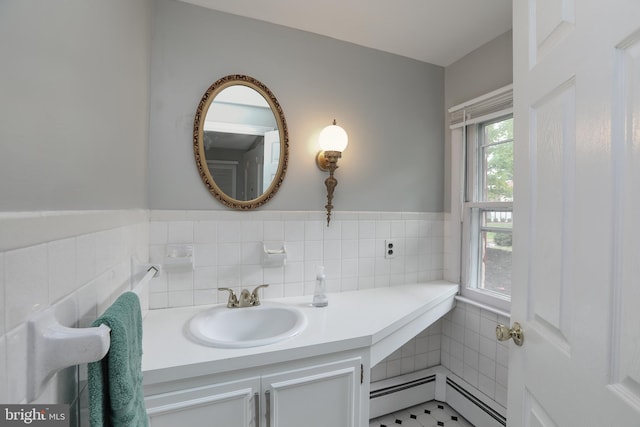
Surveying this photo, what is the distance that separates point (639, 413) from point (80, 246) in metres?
1.05

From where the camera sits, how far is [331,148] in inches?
70.8

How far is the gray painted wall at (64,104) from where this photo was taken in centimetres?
41

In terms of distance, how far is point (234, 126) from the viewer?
167cm

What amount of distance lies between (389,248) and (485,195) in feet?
2.38

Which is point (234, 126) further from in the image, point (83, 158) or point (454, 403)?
point (454, 403)

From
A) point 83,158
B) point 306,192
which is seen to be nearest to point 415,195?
point 306,192

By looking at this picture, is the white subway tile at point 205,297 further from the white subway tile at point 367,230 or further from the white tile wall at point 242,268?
the white subway tile at point 367,230

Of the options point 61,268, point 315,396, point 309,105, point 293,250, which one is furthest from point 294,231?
point 61,268

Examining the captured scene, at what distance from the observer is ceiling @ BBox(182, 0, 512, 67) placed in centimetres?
159

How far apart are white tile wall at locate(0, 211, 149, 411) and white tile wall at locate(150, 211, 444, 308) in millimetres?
687

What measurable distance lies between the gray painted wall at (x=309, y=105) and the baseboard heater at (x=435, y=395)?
1201 millimetres

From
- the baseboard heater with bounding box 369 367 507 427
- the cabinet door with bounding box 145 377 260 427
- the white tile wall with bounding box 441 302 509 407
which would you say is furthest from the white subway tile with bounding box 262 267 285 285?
the white tile wall with bounding box 441 302 509 407

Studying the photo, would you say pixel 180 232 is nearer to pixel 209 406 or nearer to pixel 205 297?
pixel 205 297

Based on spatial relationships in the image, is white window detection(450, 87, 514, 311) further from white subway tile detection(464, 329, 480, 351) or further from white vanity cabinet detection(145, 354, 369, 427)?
white vanity cabinet detection(145, 354, 369, 427)
